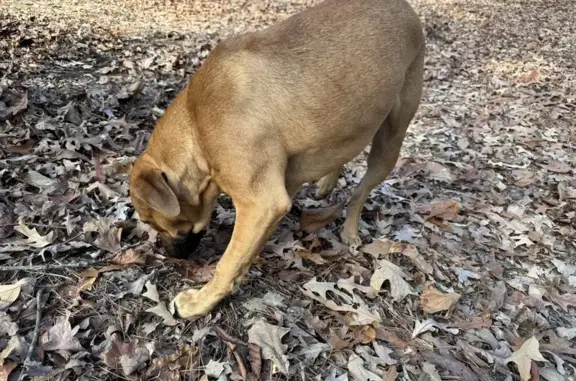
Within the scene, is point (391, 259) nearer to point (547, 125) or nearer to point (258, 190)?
point (258, 190)

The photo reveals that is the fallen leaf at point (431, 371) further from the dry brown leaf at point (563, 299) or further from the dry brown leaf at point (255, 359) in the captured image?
the dry brown leaf at point (563, 299)

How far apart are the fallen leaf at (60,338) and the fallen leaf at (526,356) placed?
2672mm

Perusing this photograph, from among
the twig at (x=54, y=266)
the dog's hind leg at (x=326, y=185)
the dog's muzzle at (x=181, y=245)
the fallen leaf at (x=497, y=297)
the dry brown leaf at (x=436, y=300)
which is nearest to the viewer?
the twig at (x=54, y=266)

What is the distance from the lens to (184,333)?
Result: 9.75 ft

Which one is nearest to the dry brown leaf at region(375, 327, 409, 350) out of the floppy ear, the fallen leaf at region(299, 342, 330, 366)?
the fallen leaf at region(299, 342, 330, 366)

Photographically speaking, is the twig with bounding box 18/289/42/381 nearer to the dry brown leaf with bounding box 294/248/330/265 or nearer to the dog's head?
the dog's head

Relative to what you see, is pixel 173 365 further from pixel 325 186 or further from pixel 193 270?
pixel 325 186

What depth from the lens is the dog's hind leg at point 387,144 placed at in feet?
12.8

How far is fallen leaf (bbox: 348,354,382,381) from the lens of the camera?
291cm

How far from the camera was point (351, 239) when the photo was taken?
4191 millimetres

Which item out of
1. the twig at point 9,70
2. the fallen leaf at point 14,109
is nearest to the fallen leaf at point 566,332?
the fallen leaf at point 14,109

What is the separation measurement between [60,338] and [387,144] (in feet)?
9.13

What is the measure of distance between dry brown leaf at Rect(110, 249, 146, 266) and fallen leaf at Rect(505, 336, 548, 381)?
99.3 inches

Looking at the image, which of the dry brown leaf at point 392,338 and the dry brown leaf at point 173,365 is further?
the dry brown leaf at point 392,338
